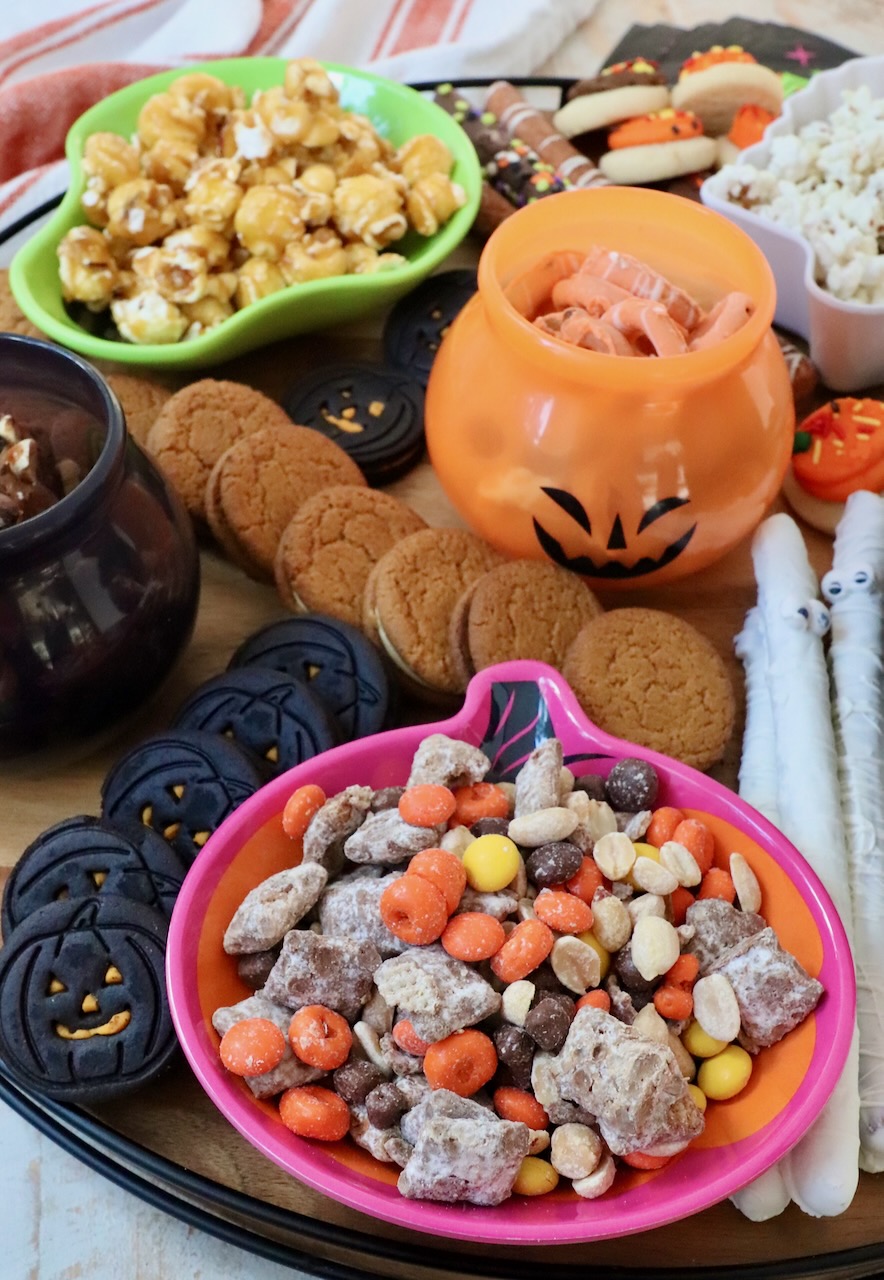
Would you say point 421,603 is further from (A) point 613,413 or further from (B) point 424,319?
(B) point 424,319

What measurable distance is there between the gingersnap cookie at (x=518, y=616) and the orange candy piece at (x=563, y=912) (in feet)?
0.69

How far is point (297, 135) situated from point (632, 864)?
2.46 feet

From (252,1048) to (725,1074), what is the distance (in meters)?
0.26

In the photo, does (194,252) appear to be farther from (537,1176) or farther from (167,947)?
(537,1176)

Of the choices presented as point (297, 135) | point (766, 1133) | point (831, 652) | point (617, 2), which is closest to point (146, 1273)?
point (766, 1133)

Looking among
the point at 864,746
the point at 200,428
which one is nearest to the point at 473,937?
the point at 864,746

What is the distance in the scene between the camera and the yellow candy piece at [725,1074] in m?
0.62

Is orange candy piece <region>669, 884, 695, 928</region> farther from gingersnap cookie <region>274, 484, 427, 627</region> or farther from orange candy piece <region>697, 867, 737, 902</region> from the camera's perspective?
gingersnap cookie <region>274, 484, 427, 627</region>

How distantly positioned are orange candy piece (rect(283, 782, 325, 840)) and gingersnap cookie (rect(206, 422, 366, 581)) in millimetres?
253

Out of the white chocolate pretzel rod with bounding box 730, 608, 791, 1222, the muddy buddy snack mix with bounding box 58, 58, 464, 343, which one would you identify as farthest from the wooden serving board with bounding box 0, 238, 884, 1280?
the muddy buddy snack mix with bounding box 58, 58, 464, 343

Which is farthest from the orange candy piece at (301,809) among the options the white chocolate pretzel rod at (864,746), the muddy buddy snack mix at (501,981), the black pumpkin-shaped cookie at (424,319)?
the black pumpkin-shaped cookie at (424,319)

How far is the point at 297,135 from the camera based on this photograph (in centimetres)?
105

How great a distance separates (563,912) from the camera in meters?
0.63

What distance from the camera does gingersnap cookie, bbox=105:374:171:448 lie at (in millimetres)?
965
